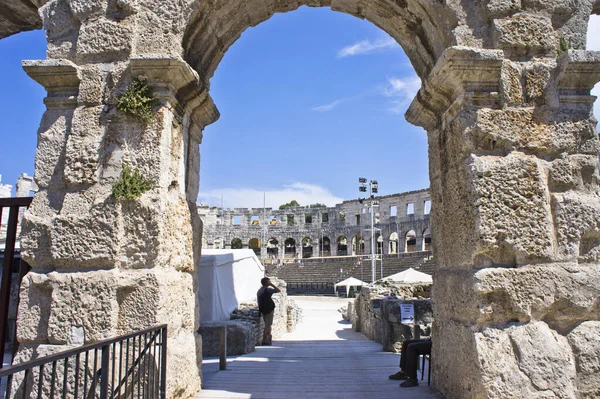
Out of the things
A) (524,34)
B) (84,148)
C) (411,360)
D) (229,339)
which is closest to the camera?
(84,148)

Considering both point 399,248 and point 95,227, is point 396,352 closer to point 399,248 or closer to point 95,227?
point 95,227

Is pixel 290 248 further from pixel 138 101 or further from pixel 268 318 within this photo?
pixel 138 101

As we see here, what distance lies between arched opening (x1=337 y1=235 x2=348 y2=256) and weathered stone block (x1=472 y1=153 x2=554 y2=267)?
46734 mm

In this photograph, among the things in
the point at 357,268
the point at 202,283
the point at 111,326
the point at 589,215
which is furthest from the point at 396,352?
the point at 357,268

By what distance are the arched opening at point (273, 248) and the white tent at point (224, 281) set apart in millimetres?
40795

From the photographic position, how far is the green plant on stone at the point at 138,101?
375 centimetres

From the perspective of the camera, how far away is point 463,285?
141 inches

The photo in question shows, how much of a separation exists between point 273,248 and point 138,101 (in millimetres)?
51173

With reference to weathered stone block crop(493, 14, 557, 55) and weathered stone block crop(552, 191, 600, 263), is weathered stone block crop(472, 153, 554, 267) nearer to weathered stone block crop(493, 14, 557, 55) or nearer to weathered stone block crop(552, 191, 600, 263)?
weathered stone block crop(552, 191, 600, 263)

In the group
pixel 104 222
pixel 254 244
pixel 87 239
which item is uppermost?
pixel 254 244

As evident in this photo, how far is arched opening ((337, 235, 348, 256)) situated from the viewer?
5098 centimetres

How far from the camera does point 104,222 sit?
3.58 m

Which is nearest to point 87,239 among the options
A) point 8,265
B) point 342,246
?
point 8,265

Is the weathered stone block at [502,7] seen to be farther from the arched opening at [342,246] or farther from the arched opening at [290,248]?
the arched opening at [290,248]
